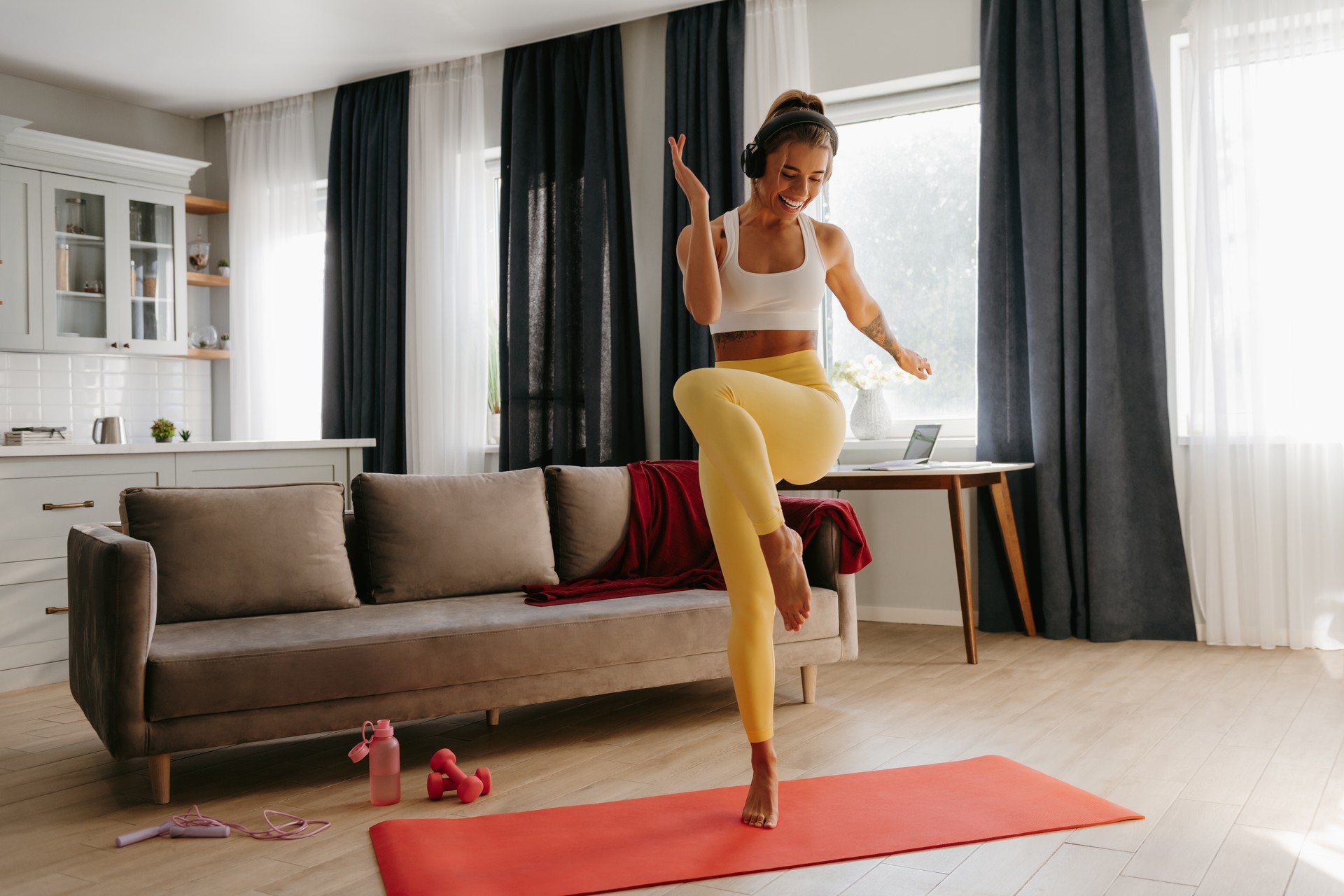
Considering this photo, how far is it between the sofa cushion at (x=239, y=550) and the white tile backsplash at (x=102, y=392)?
3.39 meters

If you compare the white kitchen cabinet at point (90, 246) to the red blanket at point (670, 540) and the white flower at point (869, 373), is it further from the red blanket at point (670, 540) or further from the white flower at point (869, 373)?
the white flower at point (869, 373)

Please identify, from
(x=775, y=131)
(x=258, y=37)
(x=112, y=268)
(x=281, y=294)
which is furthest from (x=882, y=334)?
(x=112, y=268)

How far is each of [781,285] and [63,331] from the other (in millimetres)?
4839

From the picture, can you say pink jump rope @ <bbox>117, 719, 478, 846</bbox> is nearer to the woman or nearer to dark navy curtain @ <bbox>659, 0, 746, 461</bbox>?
the woman

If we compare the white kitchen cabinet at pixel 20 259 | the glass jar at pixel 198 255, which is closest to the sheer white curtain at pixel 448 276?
the glass jar at pixel 198 255

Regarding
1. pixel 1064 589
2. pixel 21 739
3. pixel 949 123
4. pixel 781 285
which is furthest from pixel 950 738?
pixel 949 123

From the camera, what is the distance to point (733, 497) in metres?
2.04

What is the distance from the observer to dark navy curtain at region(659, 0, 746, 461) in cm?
479

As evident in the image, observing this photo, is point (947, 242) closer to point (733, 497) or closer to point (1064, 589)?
point (1064, 589)

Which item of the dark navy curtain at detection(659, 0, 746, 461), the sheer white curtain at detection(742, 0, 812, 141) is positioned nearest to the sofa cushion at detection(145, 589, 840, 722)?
the dark navy curtain at detection(659, 0, 746, 461)

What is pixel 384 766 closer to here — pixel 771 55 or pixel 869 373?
pixel 869 373

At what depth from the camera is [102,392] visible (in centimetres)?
599

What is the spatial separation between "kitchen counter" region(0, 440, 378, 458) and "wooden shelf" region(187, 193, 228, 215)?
2.00 metres

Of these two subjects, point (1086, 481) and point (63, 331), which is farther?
point (63, 331)
